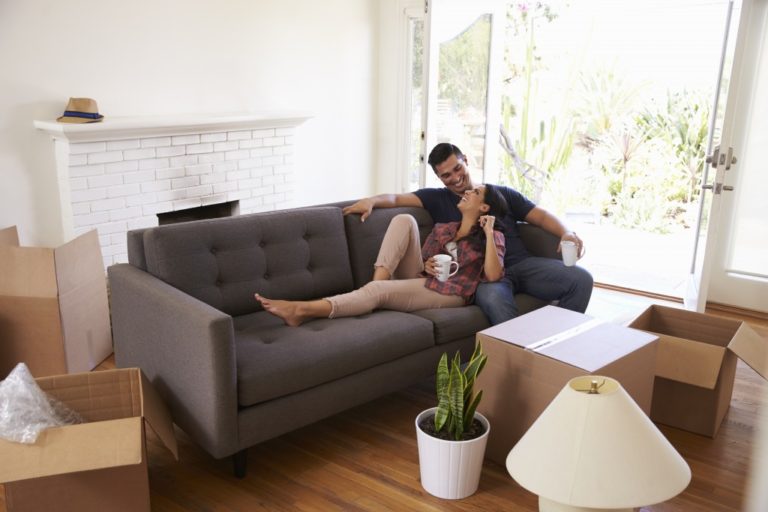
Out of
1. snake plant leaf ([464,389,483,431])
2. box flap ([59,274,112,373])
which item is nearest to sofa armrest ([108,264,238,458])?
box flap ([59,274,112,373])

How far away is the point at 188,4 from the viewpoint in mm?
4172

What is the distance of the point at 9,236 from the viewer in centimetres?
335

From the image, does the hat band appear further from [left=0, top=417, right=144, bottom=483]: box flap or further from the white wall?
[left=0, top=417, right=144, bottom=483]: box flap

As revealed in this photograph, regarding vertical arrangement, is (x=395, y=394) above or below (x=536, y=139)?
below

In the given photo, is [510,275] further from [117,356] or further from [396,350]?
[117,356]

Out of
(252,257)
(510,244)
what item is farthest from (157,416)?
(510,244)

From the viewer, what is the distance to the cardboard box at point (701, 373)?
8.80ft

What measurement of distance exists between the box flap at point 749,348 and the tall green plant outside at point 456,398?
1071 millimetres

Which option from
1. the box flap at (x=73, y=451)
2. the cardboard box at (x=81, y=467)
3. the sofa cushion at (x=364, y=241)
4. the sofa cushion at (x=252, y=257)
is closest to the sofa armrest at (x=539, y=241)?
the sofa cushion at (x=364, y=241)

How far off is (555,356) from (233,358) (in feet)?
3.56

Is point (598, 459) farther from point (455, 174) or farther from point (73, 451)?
point (455, 174)

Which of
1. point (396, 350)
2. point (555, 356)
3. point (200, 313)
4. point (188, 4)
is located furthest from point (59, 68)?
point (555, 356)

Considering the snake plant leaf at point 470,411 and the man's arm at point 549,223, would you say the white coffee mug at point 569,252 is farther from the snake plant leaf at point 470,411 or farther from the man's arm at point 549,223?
the snake plant leaf at point 470,411

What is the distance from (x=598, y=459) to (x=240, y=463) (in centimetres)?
→ 155
